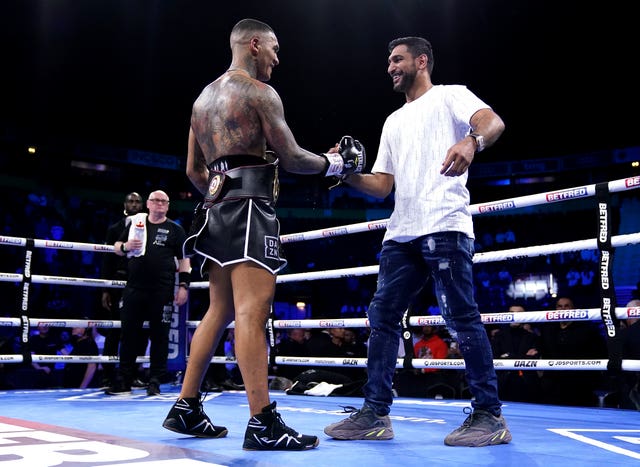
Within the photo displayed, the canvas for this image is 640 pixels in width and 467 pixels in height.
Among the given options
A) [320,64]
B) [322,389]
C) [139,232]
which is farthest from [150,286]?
[320,64]

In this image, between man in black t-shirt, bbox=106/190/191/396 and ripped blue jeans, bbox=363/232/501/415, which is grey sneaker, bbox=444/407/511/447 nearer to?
ripped blue jeans, bbox=363/232/501/415

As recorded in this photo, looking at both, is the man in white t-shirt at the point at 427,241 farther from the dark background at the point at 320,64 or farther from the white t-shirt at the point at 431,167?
the dark background at the point at 320,64

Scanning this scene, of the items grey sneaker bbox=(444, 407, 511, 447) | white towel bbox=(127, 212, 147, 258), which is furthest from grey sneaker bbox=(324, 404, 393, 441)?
white towel bbox=(127, 212, 147, 258)

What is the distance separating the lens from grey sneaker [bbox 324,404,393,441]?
83.4 inches

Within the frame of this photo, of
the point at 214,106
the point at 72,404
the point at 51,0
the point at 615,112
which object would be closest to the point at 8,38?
the point at 51,0

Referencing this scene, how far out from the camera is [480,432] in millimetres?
2000

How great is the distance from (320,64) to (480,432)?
1278 centimetres

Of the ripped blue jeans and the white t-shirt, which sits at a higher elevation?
the white t-shirt

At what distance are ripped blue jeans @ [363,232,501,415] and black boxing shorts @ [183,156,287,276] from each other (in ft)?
1.41

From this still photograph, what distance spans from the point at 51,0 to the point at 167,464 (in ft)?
37.1

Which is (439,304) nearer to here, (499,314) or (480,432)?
(480,432)

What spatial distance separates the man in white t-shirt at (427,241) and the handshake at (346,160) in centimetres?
9

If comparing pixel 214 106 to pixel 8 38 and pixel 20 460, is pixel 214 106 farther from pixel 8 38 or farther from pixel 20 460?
pixel 8 38

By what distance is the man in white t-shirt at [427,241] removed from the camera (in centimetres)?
212
